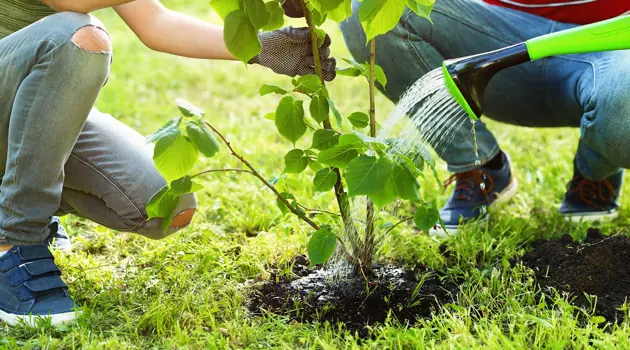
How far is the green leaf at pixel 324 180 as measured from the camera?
1.78 m

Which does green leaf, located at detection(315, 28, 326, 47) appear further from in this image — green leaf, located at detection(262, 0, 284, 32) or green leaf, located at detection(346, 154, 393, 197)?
green leaf, located at detection(346, 154, 393, 197)

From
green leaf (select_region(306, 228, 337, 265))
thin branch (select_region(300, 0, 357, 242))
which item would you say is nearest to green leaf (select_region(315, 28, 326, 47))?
thin branch (select_region(300, 0, 357, 242))

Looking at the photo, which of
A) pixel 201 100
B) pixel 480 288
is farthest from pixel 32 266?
pixel 201 100

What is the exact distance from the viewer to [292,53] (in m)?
1.85

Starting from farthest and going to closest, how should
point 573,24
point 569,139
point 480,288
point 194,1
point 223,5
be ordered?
1. point 194,1
2. point 569,139
3. point 573,24
4. point 480,288
5. point 223,5

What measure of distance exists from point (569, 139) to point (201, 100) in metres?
1.89

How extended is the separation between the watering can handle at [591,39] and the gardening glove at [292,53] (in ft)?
1.59

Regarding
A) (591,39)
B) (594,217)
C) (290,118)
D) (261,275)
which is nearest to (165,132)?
(290,118)

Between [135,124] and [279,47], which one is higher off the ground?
→ [279,47]

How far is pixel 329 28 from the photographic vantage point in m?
5.57

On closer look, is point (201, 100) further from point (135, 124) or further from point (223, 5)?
point (223, 5)

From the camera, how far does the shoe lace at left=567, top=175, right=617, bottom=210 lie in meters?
2.53

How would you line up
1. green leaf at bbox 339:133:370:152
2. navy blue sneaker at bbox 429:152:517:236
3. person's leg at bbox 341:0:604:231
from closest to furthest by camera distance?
green leaf at bbox 339:133:370:152, person's leg at bbox 341:0:604:231, navy blue sneaker at bbox 429:152:517:236

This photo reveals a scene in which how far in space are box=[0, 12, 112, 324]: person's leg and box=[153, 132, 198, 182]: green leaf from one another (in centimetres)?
39
